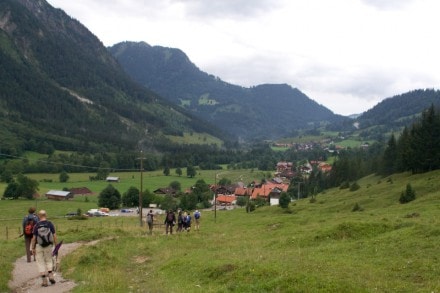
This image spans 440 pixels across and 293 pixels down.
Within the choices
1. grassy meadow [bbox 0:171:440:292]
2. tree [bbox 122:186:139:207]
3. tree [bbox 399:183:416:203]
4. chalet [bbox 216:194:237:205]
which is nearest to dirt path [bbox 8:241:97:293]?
grassy meadow [bbox 0:171:440:292]

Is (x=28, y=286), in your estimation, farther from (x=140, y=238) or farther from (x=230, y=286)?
(x=140, y=238)

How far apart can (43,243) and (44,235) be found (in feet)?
1.09

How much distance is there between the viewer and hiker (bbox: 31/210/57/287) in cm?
1702

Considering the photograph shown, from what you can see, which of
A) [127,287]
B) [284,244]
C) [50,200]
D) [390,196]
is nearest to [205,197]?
[50,200]

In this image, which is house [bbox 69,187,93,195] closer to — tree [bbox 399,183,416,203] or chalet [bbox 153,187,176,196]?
chalet [bbox 153,187,176,196]

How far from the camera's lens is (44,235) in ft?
55.7

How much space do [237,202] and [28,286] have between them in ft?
428

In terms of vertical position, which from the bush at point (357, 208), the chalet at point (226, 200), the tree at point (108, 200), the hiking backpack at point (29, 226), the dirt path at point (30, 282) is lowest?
the chalet at point (226, 200)

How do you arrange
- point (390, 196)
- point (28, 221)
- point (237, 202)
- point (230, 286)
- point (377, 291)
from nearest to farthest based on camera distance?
1. point (377, 291)
2. point (230, 286)
3. point (28, 221)
4. point (390, 196)
5. point (237, 202)

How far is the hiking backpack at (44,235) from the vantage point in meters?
17.0

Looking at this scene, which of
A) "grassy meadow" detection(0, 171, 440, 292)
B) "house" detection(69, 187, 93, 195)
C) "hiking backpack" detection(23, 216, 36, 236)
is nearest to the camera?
"grassy meadow" detection(0, 171, 440, 292)

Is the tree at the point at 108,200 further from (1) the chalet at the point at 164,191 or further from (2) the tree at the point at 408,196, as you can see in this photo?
(2) the tree at the point at 408,196

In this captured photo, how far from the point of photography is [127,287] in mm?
18156

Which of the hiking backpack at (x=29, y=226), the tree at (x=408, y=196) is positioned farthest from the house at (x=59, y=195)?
the hiking backpack at (x=29, y=226)
